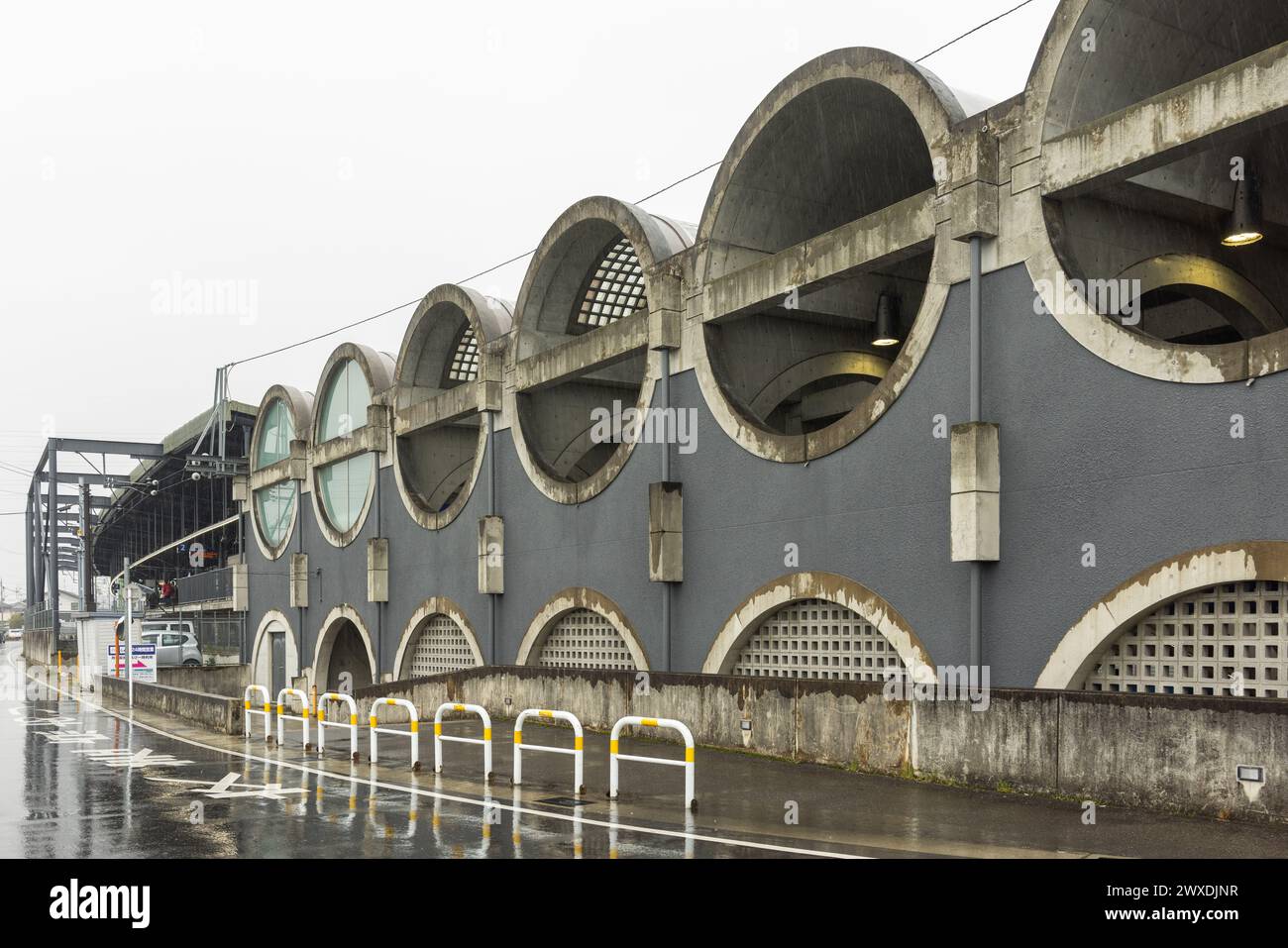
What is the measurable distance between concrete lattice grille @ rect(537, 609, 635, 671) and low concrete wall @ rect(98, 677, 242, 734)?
18.9 feet

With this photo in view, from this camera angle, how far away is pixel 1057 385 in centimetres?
1398

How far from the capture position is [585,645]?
23.5m

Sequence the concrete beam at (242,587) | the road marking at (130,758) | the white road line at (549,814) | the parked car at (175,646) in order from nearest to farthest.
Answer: the white road line at (549,814) < the road marking at (130,758) < the concrete beam at (242,587) < the parked car at (175,646)

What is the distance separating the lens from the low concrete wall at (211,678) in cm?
3806

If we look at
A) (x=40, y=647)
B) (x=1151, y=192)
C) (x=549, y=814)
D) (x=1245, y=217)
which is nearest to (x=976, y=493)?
(x=1151, y=192)

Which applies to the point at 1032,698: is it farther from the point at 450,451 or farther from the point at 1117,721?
the point at 450,451

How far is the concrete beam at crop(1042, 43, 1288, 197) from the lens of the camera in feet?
38.9

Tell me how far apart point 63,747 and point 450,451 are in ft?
48.4

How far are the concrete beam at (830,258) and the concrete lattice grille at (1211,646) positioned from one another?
5848 millimetres

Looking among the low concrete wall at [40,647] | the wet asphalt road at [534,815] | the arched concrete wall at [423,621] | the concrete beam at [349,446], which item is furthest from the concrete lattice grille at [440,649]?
the low concrete wall at [40,647]

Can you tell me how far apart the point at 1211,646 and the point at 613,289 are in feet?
55.0

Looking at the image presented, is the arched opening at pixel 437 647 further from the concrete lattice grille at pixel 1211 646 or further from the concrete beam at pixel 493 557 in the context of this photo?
the concrete lattice grille at pixel 1211 646
